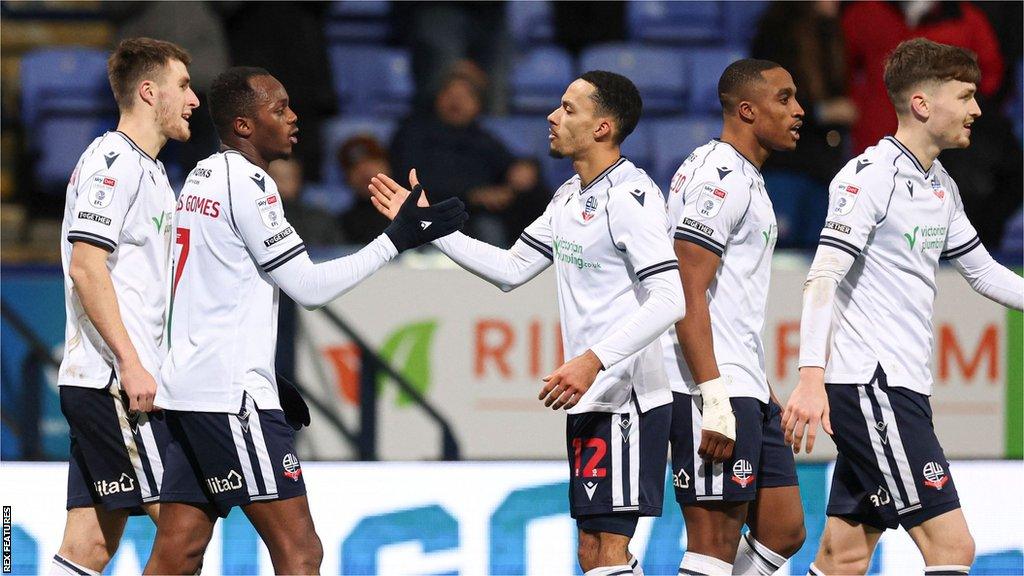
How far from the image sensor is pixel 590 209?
4.71 metres

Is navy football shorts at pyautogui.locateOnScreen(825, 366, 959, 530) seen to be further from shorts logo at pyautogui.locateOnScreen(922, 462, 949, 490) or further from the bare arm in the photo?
the bare arm

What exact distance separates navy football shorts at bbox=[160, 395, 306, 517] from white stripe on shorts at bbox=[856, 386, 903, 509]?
1907 millimetres

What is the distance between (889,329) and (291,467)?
206cm

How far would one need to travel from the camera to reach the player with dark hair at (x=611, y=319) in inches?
178

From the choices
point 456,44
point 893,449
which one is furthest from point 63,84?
point 893,449

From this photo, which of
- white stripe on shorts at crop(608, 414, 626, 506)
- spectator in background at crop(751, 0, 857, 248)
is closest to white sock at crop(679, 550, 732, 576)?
white stripe on shorts at crop(608, 414, 626, 506)

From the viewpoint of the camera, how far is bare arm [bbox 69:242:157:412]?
461cm

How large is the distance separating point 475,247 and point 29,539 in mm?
2595

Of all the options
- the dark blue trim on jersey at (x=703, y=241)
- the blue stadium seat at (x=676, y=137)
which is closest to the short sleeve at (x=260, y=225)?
the dark blue trim on jersey at (x=703, y=241)

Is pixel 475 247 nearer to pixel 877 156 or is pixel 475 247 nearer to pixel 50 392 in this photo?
pixel 877 156

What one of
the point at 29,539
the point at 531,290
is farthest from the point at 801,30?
the point at 29,539

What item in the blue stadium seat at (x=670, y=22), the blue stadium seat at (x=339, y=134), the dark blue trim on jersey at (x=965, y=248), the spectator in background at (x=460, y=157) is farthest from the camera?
the blue stadium seat at (x=670, y=22)

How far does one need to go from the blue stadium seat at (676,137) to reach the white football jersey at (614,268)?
5.21 m

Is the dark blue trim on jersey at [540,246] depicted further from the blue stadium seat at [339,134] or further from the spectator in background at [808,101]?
the blue stadium seat at [339,134]
